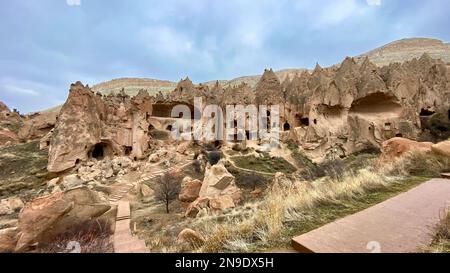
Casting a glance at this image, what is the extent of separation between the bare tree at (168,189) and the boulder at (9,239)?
8445 millimetres

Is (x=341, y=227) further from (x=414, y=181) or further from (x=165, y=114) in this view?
(x=165, y=114)

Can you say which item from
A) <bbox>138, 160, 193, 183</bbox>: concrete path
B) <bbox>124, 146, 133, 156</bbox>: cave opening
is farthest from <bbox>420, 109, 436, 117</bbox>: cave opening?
<bbox>124, 146, 133, 156</bbox>: cave opening

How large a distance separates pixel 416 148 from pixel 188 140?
20.6m

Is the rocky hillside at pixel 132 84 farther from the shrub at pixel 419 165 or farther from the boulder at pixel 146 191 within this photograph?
the shrub at pixel 419 165

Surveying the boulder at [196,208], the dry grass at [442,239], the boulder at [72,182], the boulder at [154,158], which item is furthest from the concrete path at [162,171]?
the dry grass at [442,239]

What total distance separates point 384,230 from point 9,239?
19.1ft

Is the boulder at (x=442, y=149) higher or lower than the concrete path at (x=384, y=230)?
higher

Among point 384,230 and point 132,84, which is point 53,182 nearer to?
point 384,230

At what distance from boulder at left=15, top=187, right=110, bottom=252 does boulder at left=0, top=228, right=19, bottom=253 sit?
209 mm

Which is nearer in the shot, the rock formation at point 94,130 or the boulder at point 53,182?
the boulder at point 53,182

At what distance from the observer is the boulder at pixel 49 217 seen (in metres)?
4.30

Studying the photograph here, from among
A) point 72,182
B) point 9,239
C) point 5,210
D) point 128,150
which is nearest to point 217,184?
point 9,239

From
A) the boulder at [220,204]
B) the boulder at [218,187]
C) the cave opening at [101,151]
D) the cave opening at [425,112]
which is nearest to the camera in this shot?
the boulder at [220,204]
